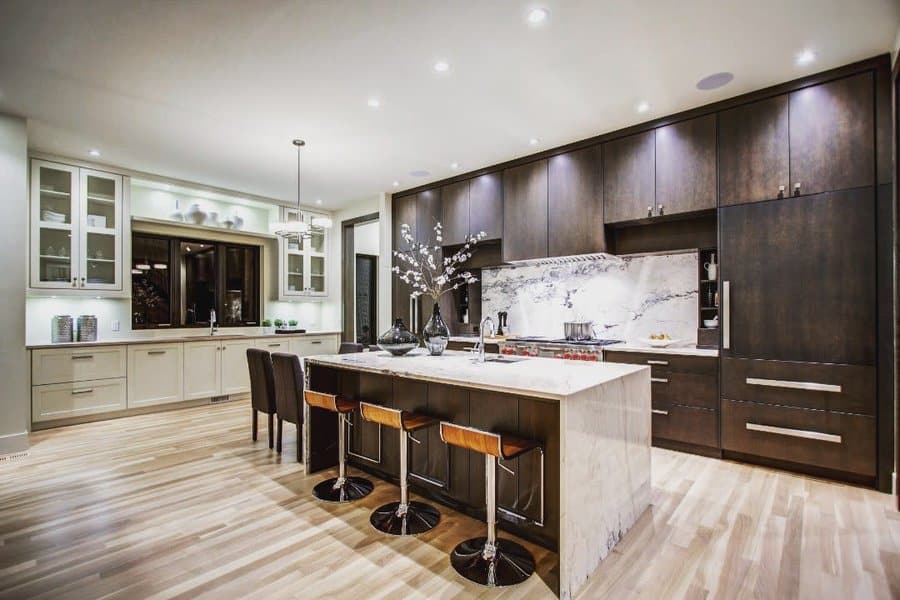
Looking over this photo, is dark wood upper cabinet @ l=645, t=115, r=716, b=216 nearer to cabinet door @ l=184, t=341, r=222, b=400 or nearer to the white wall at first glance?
cabinet door @ l=184, t=341, r=222, b=400

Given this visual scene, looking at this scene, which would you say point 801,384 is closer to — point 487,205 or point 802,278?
point 802,278

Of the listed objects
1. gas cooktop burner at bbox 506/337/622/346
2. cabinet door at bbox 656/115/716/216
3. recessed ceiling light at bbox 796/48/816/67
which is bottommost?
gas cooktop burner at bbox 506/337/622/346

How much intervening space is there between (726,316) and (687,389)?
2.14 ft

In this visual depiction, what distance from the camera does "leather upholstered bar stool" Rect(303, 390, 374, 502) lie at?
2.79m

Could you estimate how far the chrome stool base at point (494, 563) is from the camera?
1943 mm

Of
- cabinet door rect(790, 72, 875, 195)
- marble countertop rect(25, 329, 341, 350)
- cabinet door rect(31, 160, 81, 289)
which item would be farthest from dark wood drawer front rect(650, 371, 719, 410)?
cabinet door rect(31, 160, 81, 289)

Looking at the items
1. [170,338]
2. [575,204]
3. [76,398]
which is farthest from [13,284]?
[575,204]

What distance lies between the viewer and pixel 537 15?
2.43 metres

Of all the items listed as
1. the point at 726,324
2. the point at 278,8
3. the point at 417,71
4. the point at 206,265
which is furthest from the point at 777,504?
the point at 206,265

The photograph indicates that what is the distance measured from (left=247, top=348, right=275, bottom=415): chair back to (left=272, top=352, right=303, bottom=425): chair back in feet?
0.36

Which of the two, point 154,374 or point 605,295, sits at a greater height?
point 605,295

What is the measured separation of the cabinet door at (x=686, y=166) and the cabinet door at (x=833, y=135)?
1.73 ft

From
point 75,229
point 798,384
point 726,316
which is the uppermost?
point 75,229

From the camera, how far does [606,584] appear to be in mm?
1896
